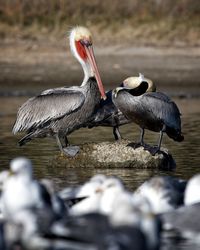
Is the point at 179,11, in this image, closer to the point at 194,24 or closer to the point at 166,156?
the point at 194,24

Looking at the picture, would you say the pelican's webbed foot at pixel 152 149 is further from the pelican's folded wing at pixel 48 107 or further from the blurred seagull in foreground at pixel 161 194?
the blurred seagull in foreground at pixel 161 194

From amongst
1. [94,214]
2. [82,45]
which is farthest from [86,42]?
[94,214]

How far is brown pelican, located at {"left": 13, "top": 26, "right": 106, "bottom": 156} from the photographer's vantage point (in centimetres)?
1288

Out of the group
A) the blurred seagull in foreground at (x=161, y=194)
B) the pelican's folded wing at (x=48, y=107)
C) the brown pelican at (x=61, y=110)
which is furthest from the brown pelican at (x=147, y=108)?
the blurred seagull in foreground at (x=161, y=194)

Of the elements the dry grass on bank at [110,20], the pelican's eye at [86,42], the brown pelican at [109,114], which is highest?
the pelican's eye at [86,42]

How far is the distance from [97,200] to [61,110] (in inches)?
175

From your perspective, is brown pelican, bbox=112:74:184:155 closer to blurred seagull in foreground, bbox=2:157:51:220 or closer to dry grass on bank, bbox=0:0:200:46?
blurred seagull in foreground, bbox=2:157:51:220

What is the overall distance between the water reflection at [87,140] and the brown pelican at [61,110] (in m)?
0.31

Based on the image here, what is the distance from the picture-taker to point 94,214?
24.4 feet

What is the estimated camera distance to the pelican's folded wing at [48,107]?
12.9 m

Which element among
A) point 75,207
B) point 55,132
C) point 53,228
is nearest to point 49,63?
point 55,132

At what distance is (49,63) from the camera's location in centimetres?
2153

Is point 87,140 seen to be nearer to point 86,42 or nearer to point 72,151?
point 86,42

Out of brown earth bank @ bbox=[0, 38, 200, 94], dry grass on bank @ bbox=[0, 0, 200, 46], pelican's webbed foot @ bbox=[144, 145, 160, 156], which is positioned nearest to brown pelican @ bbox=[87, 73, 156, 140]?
pelican's webbed foot @ bbox=[144, 145, 160, 156]
